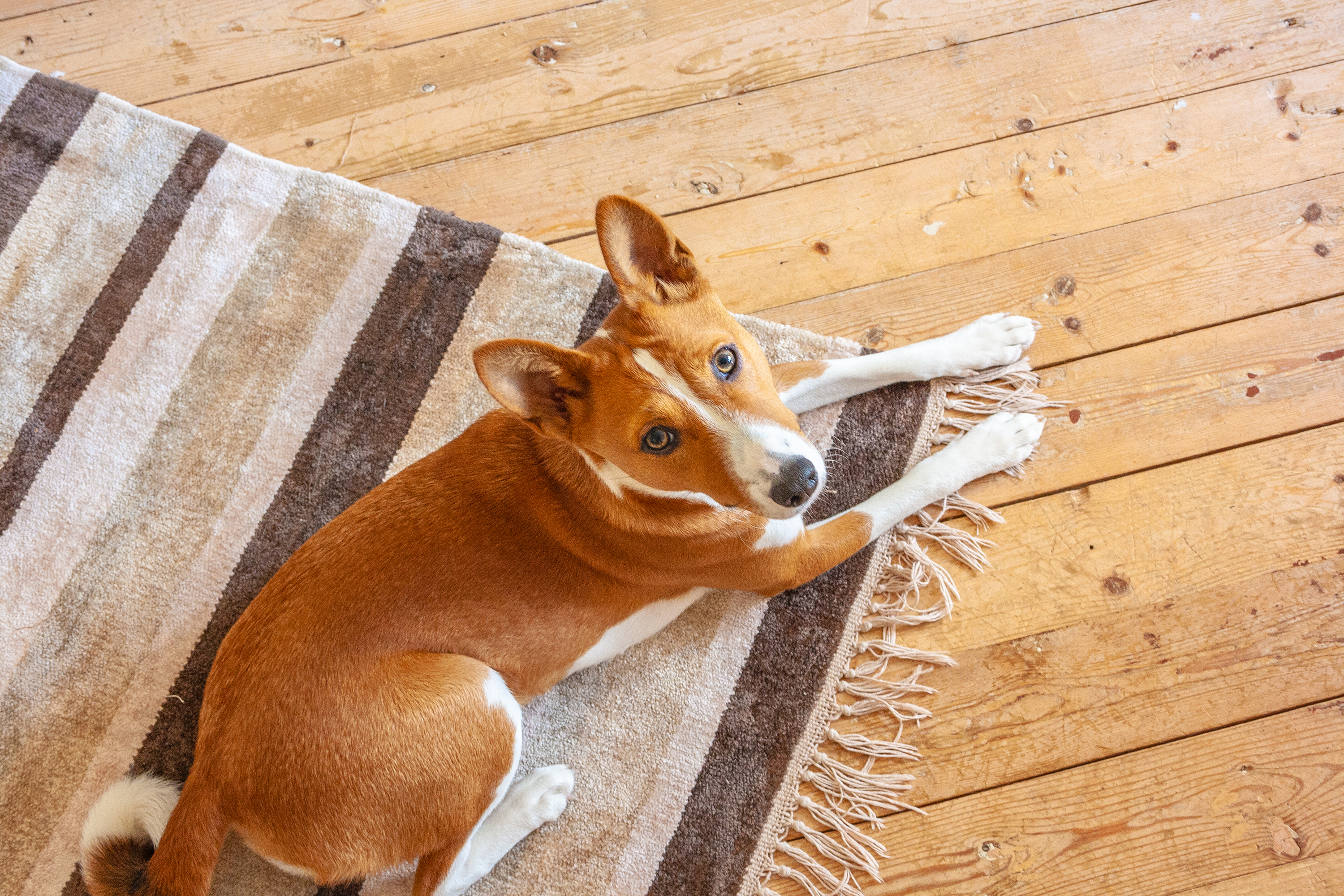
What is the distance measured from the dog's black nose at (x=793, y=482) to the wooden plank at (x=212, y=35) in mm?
2044

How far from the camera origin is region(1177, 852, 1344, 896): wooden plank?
2.20 m

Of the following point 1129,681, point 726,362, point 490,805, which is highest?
point 726,362

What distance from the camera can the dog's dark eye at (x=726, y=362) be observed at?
1.76 m

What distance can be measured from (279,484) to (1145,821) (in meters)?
2.62

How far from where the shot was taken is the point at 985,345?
8.11 feet

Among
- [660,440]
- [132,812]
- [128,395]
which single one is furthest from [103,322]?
[660,440]

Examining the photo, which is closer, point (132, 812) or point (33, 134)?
point (132, 812)

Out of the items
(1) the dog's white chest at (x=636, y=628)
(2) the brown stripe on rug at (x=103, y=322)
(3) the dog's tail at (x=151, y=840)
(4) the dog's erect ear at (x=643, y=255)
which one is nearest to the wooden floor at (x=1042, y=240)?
(2) the brown stripe on rug at (x=103, y=322)

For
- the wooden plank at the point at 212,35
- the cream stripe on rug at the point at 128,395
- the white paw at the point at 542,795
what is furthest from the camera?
the wooden plank at the point at 212,35

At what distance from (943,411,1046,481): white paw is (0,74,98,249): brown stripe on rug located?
9.88ft

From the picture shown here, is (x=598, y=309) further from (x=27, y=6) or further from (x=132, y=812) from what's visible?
(x=27, y=6)

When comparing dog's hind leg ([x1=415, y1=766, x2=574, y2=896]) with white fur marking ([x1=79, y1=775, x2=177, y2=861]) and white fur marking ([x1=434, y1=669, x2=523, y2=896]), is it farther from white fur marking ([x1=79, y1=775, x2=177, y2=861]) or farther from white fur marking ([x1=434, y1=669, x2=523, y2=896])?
white fur marking ([x1=79, y1=775, x2=177, y2=861])

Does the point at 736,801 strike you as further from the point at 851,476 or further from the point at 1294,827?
the point at 1294,827

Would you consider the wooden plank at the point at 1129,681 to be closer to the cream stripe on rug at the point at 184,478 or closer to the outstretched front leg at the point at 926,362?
the outstretched front leg at the point at 926,362
